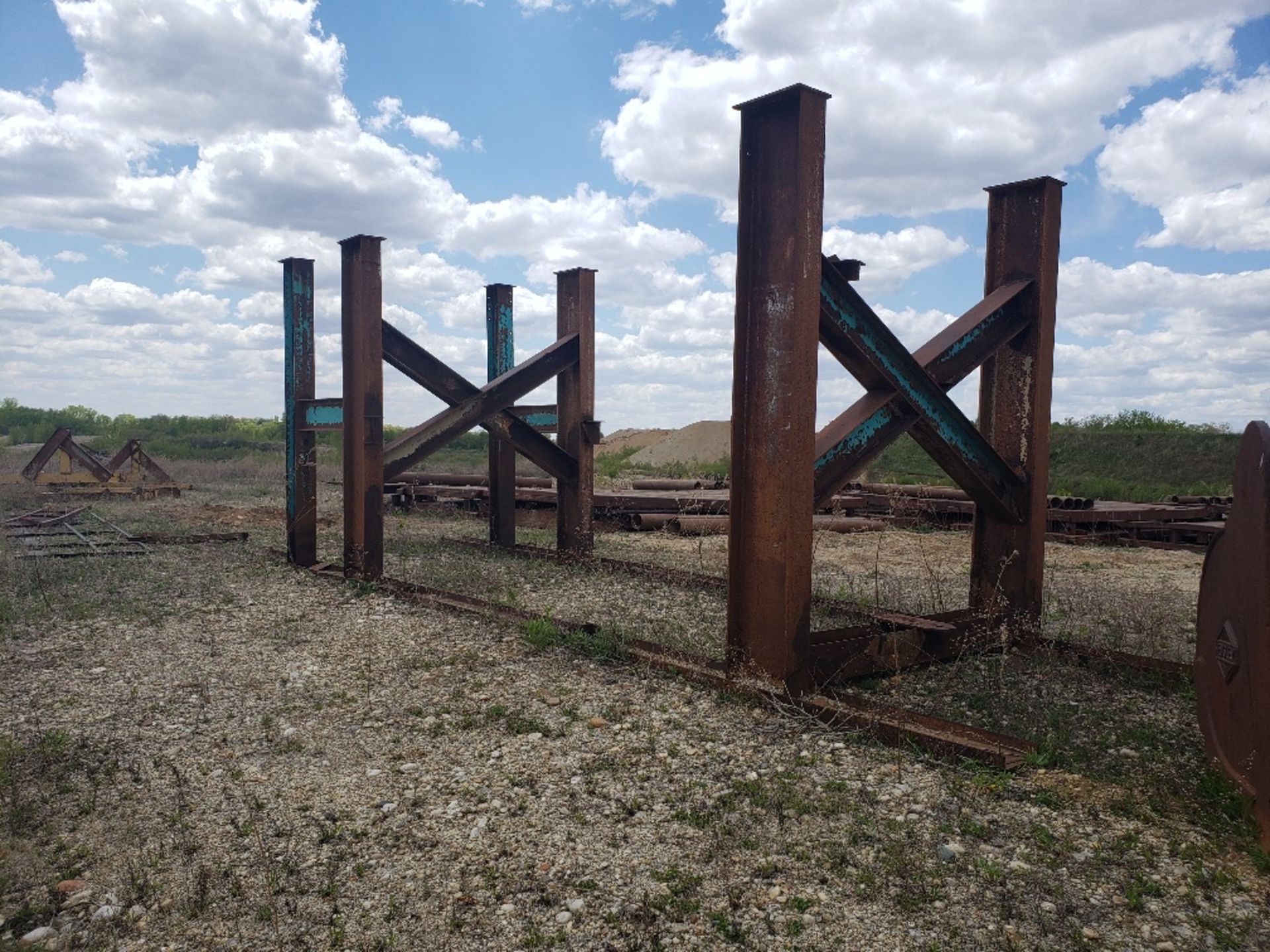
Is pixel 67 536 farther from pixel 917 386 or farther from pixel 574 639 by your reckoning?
pixel 917 386

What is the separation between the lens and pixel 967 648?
17.4 ft

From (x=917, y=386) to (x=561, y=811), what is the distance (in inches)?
115

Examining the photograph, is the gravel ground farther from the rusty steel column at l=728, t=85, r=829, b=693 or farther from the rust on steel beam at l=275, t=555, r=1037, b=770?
the rusty steel column at l=728, t=85, r=829, b=693

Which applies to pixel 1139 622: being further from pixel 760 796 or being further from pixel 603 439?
pixel 603 439

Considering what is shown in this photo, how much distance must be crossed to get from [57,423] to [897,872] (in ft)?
160

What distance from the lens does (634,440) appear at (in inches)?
1681

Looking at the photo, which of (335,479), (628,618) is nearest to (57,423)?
(335,479)

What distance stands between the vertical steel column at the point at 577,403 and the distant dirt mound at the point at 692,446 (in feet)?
78.6

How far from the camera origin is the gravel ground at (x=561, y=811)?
100 inches

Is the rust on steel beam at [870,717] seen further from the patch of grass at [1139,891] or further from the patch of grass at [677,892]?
the patch of grass at [677,892]

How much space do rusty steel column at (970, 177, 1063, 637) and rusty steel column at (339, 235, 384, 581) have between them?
16.5 feet

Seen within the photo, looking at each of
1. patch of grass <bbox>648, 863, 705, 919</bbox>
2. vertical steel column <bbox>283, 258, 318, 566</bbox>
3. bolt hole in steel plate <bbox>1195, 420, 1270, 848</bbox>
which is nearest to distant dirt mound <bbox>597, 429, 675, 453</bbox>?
vertical steel column <bbox>283, 258, 318, 566</bbox>

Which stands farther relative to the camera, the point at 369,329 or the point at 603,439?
the point at 603,439

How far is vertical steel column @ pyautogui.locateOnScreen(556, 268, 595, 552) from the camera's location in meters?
9.55
